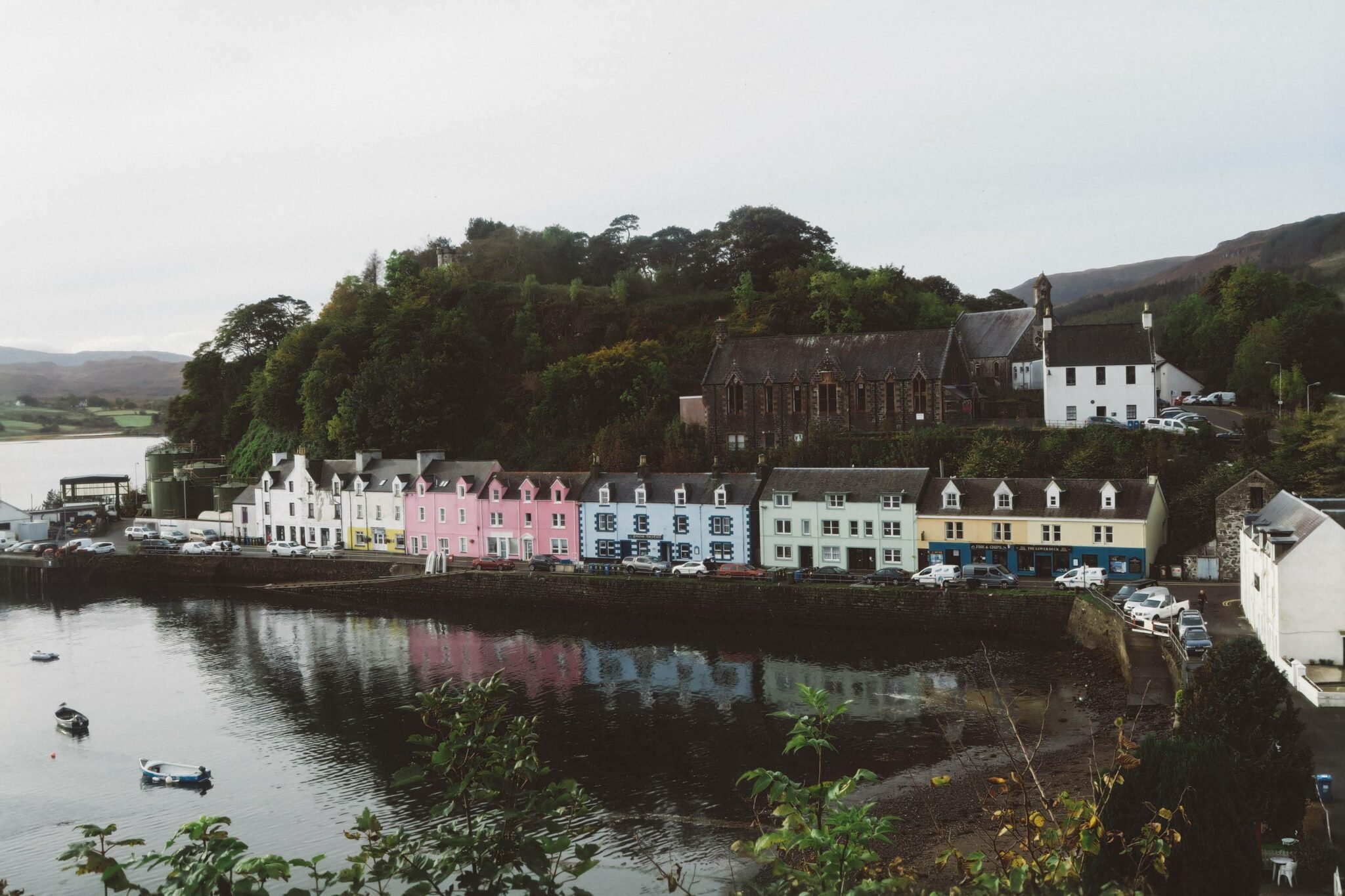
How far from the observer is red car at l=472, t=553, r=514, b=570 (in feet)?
156

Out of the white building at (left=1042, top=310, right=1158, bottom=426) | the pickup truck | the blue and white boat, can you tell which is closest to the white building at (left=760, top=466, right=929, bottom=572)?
the white building at (left=1042, top=310, right=1158, bottom=426)

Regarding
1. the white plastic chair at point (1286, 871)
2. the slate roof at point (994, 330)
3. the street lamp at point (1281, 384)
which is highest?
the slate roof at point (994, 330)

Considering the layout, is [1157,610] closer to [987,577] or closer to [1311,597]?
[1311,597]

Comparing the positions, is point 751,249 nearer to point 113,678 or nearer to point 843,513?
point 843,513

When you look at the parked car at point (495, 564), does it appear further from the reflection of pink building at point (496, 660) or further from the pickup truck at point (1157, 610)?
the pickup truck at point (1157, 610)

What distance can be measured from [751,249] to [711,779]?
52.1m

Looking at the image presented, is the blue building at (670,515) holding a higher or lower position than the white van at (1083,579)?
higher

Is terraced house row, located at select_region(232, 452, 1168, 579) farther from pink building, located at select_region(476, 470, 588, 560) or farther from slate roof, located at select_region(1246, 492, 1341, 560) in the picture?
slate roof, located at select_region(1246, 492, 1341, 560)

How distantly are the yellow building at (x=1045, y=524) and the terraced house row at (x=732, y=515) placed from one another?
5cm

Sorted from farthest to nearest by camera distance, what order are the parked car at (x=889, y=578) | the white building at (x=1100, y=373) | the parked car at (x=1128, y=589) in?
the white building at (x=1100, y=373) < the parked car at (x=889, y=578) < the parked car at (x=1128, y=589)

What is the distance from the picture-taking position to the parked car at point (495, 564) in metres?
47.4

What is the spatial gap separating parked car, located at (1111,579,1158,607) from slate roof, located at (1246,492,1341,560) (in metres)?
4.06

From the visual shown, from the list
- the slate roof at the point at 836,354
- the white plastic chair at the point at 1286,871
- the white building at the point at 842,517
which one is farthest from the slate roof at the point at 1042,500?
the white plastic chair at the point at 1286,871

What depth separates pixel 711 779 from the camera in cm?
2458
